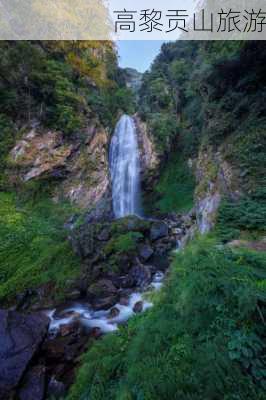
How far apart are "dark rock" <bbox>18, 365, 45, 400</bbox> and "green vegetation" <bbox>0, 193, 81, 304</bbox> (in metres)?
2.87

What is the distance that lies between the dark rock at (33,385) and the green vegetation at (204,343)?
1.39 meters

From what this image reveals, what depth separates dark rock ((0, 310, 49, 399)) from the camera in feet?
13.0

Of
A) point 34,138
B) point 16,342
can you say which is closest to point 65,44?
point 34,138

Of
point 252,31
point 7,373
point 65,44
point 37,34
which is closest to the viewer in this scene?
point 7,373

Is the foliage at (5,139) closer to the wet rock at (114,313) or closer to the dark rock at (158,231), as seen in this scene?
the dark rock at (158,231)

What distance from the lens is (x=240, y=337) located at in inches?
70.0

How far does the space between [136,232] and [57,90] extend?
9749mm

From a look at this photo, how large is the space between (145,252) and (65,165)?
290 inches

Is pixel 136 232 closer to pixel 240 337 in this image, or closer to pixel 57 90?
pixel 240 337

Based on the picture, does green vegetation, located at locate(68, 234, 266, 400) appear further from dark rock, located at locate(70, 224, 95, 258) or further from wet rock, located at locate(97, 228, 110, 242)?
wet rock, located at locate(97, 228, 110, 242)

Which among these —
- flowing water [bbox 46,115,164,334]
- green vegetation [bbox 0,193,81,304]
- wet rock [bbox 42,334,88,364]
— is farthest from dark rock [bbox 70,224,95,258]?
flowing water [bbox 46,115,164,334]

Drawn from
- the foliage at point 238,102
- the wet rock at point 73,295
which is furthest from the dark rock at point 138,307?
the foliage at point 238,102

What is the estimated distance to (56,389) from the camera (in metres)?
3.99

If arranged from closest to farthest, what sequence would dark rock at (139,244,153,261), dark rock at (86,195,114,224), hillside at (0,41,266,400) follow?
1. hillside at (0,41,266,400)
2. dark rock at (139,244,153,261)
3. dark rock at (86,195,114,224)
